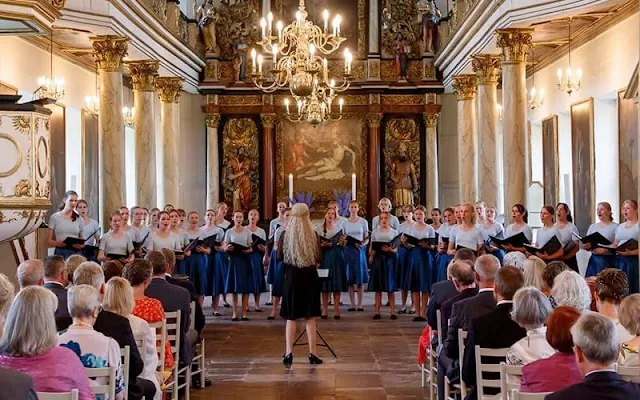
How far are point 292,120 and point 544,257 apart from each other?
13.9 metres

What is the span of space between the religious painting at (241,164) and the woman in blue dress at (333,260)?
10818 millimetres

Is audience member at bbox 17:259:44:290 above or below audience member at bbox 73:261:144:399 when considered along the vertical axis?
above

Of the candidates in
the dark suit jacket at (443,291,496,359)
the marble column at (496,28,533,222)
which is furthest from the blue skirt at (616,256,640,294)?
the dark suit jacket at (443,291,496,359)

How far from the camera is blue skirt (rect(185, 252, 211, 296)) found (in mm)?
16578

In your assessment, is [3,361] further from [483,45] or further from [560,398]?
[483,45]

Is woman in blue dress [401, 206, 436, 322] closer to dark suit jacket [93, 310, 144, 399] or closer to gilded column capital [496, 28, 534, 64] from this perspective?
gilded column capital [496, 28, 534, 64]

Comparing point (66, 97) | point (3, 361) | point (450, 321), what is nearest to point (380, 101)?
point (66, 97)

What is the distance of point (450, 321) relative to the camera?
314 inches

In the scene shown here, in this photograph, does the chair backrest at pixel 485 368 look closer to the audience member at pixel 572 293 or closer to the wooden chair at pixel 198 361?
the audience member at pixel 572 293

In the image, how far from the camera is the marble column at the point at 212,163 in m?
27.9

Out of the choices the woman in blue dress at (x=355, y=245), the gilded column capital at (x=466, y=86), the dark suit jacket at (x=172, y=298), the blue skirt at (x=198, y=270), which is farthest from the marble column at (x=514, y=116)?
the dark suit jacket at (x=172, y=298)

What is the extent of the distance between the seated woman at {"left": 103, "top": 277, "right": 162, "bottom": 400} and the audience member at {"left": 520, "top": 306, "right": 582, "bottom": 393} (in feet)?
9.89

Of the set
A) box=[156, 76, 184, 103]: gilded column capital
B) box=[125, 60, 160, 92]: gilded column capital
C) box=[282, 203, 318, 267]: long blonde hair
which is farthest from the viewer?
box=[156, 76, 184, 103]: gilded column capital

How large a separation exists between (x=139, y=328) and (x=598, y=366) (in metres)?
3.94
